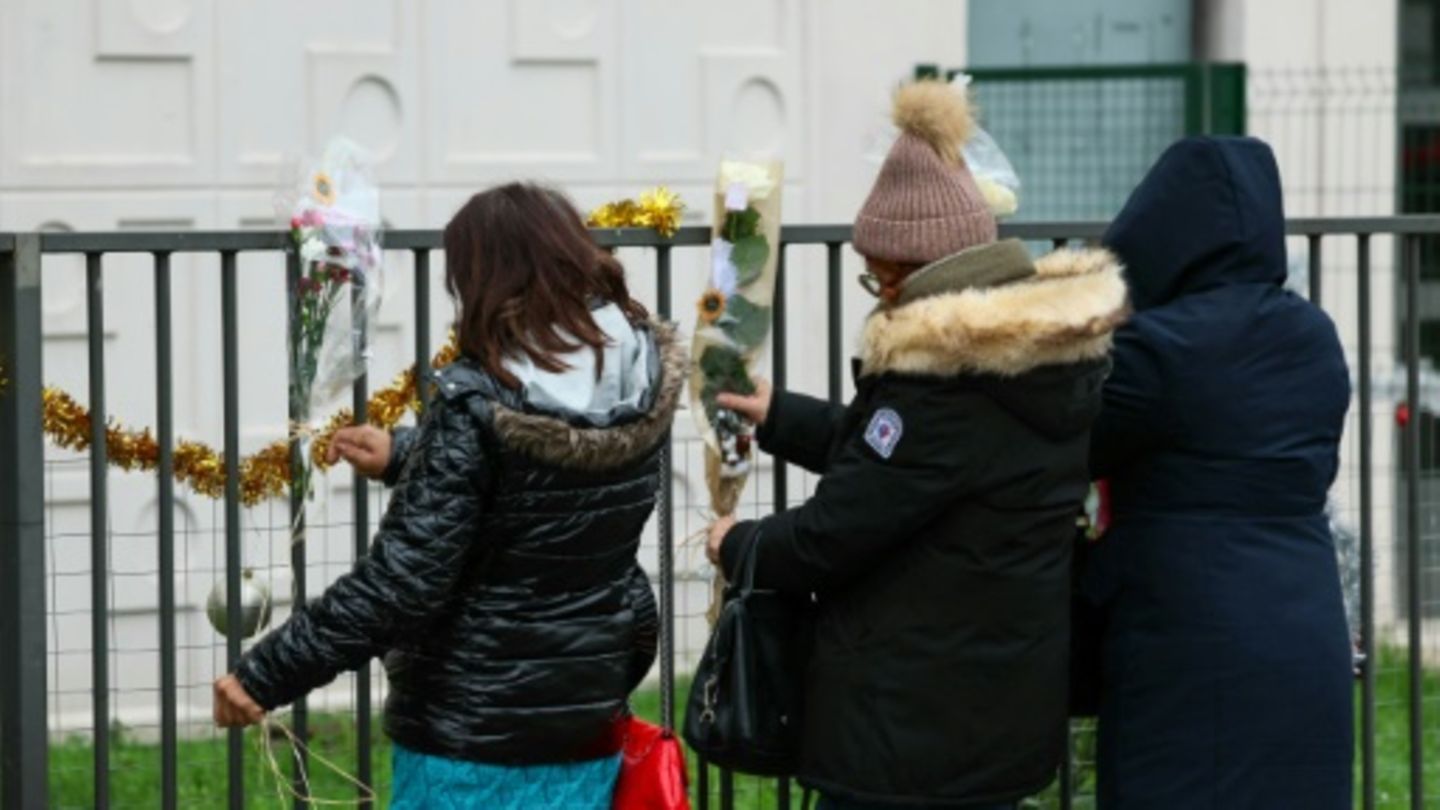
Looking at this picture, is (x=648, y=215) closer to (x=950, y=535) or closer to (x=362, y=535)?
(x=362, y=535)

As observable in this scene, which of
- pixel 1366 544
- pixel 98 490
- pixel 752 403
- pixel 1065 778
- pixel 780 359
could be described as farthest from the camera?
pixel 1366 544

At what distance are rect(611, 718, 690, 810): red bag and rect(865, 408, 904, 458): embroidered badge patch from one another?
66 cm

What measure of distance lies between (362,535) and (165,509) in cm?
35

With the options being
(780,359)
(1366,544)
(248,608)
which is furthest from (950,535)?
(1366,544)

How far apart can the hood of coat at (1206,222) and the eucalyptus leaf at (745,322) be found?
0.69m

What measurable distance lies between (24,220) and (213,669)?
179cm

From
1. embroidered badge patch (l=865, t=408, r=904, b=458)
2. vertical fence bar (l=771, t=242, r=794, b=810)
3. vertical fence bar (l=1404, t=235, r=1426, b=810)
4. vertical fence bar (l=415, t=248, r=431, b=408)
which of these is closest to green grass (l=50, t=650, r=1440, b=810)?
vertical fence bar (l=1404, t=235, r=1426, b=810)

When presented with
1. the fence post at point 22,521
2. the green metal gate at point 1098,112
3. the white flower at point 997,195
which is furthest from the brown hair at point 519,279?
the green metal gate at point 1098,112

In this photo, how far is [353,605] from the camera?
525cm

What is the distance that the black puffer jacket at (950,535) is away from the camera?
5320mm

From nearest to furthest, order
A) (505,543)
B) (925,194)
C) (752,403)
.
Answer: (505,543) → (925,194) → (752,403)

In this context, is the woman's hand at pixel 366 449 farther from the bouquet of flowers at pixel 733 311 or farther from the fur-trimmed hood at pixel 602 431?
the bouquet of flowers at pixel 733 311

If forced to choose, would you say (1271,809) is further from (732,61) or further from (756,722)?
(732,61)

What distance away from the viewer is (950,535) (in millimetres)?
5391
